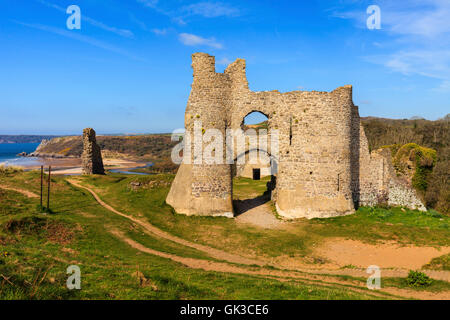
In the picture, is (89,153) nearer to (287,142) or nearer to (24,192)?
(24,192)

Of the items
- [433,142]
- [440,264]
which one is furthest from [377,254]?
[433,142]

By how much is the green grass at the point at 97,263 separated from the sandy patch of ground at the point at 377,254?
4.64 m

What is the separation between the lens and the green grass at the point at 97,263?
287 inches

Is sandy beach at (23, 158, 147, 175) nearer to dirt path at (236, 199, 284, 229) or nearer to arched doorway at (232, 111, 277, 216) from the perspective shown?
arched doorway at (232, 111, 277, 216)

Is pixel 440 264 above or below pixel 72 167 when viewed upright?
below

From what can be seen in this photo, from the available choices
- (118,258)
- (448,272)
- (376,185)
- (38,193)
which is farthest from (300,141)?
(38,193)

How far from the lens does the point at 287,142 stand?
68.6 ft

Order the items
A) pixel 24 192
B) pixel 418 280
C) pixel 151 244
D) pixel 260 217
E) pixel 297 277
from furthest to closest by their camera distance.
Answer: pixel 24 192 < pixel 260 217 < pixel 151 244 < pixel 297 277 < pixel 418 280

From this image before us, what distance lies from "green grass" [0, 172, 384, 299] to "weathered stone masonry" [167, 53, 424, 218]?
8.33 feet

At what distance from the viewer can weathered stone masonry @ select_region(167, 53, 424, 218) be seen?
794 inches

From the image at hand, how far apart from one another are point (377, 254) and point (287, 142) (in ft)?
30.2

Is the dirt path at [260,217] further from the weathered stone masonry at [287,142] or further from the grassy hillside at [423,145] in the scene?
the grassy hillside at [423,145]
